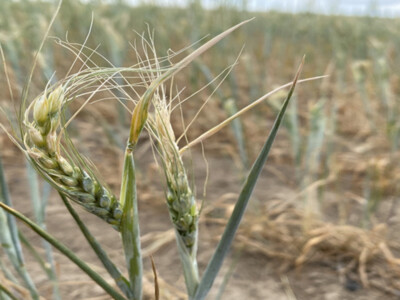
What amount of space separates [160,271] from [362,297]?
0.45 m

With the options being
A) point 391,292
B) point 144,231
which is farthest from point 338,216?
point 144,231

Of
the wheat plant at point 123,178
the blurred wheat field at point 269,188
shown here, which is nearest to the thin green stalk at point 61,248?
the wheat plant at point 123,178

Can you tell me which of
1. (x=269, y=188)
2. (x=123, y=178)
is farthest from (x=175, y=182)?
(x=269, y=188)

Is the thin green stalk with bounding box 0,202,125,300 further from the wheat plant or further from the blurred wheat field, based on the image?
the blurred wheat field

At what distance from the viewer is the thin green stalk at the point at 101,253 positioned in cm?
40

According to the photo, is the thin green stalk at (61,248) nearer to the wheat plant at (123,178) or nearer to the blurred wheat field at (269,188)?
the wheat plant at (123,178)

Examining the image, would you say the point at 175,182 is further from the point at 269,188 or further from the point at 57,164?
the point at 269,188

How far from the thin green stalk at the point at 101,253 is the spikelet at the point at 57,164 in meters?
0.02

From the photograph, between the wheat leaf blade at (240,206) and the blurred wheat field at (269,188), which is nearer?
the wheat leaf blade at (240,206)

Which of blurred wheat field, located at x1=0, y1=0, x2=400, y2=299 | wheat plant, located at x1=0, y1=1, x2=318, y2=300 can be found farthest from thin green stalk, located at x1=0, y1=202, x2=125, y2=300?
blurred wheat field, located at x1=0, y1=0, x2=400, y2=299

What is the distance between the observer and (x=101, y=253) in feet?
1.32

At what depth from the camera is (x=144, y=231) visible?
1267 millimetres

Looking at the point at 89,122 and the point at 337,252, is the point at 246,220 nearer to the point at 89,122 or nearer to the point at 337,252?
the point at 337,252

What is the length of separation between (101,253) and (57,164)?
0.09 meters
